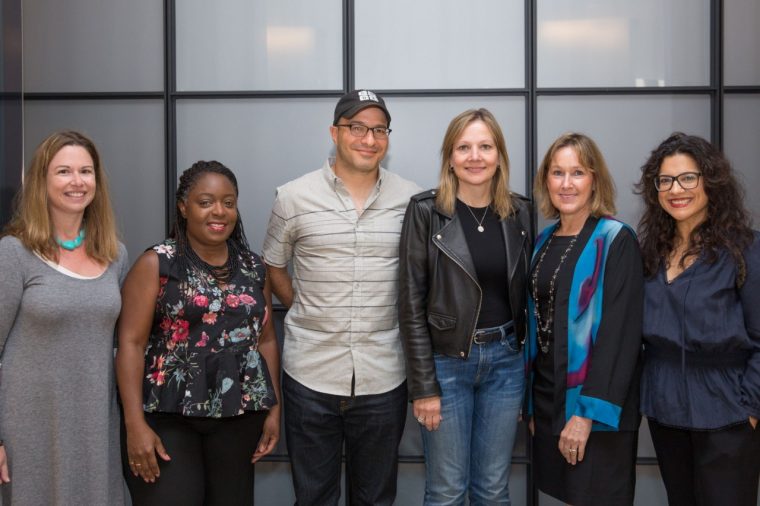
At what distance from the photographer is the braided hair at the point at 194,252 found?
2.40 m

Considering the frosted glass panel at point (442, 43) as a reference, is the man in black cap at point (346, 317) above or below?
below

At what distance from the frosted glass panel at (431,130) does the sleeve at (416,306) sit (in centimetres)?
99

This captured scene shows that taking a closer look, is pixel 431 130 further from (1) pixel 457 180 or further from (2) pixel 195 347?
(2) pixel 195 347

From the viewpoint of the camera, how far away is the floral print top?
2.28m

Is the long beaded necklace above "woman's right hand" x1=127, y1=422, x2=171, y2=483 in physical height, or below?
above

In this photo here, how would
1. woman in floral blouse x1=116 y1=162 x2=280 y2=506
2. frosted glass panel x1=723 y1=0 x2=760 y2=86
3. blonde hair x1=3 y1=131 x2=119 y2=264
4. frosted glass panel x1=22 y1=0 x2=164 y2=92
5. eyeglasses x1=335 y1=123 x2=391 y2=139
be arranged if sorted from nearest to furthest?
blonde hair x1=3 y1=131 x2=119 y2=264 → woman in floral blouse x1=116 y1=162 x2=280 y2=506 → eyeglasses x1=335 y1=123 x2=391 y2=139 → frosted glass panel x1=723 y1=0 x2=760 y2=86 → frosted glass panel x1=22 y1=0 x2=164 y2=92

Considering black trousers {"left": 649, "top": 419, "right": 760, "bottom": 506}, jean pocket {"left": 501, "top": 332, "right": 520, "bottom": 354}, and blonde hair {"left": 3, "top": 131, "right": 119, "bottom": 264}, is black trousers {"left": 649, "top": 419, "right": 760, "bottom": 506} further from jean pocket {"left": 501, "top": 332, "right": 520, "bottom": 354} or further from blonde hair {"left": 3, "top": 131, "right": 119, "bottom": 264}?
blonde hair {"left": 3, "top": 131, "right": 119, "bottom": 264}

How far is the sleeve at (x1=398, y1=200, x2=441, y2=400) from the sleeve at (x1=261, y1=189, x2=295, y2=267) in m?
0.52

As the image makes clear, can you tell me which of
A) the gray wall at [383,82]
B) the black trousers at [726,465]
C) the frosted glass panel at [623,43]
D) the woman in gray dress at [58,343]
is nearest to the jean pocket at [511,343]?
the black trousers at [726,465]

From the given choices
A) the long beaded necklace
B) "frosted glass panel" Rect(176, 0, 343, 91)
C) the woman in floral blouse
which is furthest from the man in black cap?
"frosted glass panel" Rect(176, 0, 343, 91)

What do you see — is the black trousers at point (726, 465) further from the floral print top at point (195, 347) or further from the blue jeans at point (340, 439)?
the floral print top at point (195, 347)

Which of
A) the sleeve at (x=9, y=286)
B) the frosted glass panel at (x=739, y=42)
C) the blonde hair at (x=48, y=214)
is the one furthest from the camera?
the frosted glass panel at (x=739, y=42)

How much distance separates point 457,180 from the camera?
262 cm

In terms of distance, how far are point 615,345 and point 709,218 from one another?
598 millimetres
